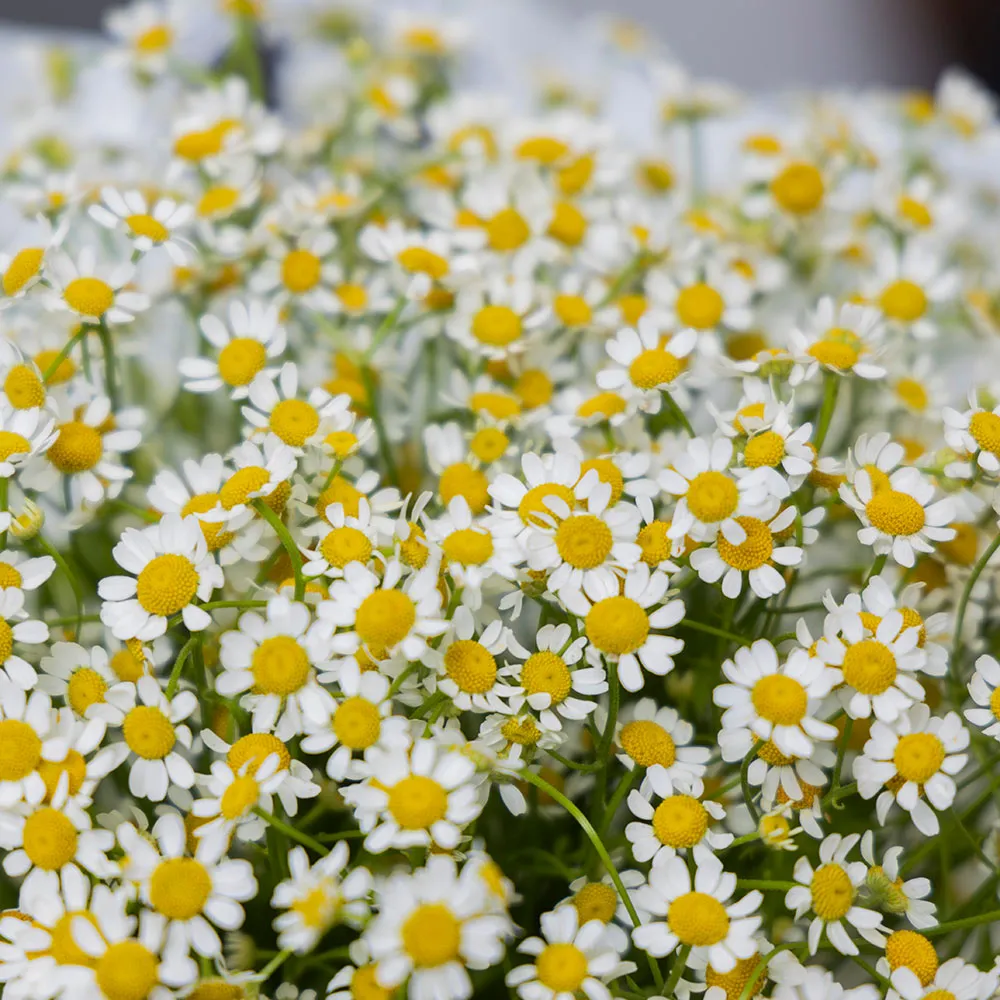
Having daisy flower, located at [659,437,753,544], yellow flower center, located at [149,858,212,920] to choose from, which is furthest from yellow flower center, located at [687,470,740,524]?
yellow flower center, located at [149,858,212,920]

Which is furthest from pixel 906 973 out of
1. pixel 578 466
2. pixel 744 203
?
pixel 744 203

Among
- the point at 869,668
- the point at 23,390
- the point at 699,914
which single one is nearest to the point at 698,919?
the point at 699,914

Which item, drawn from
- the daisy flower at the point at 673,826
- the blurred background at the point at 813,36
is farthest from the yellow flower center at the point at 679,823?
the blurred background at the point at 813,36

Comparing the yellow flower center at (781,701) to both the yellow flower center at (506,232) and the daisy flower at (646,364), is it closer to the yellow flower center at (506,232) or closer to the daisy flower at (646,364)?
the daisy flower at (646,364)

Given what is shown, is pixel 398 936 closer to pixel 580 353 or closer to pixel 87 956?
pixel 87 956

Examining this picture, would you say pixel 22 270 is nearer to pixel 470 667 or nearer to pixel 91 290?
pixel 91 290

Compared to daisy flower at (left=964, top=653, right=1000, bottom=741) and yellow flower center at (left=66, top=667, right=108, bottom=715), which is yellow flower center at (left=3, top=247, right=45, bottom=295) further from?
daisy flower at (left=964, top=653, right=1000, bottom=741)

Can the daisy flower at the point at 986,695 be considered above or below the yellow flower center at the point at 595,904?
above
